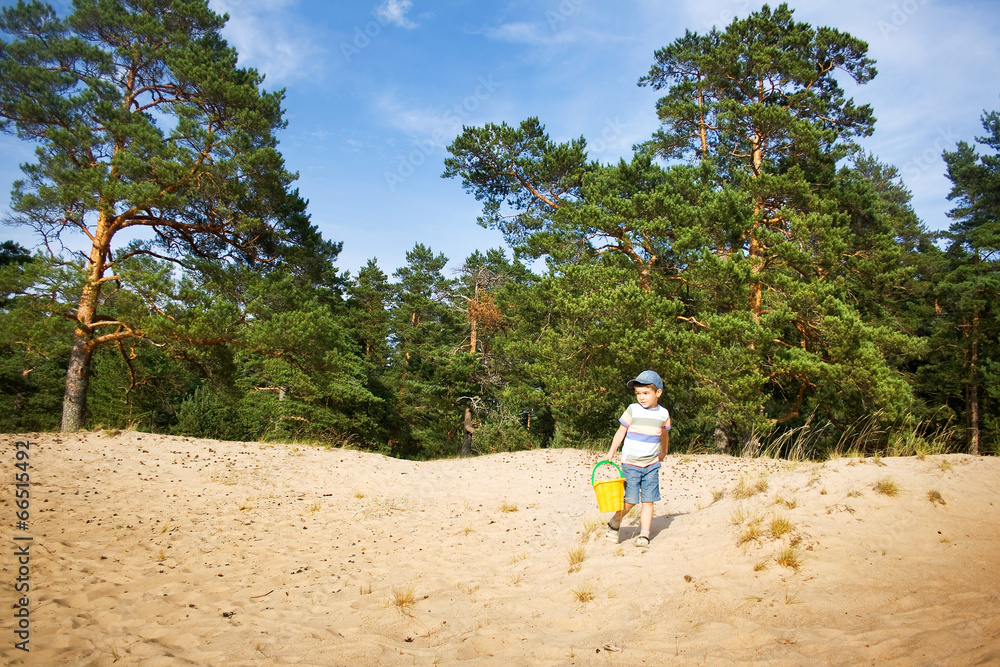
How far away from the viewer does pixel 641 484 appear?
531cm

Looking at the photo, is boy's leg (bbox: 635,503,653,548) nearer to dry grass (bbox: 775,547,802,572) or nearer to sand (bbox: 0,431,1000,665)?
sand (bbox: 0,431,1000,665)

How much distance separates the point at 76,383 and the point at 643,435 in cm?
1457

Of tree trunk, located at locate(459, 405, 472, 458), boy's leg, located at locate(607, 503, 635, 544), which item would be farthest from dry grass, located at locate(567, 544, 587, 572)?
tree trunk, located at locate(459, 405, 472, 458)

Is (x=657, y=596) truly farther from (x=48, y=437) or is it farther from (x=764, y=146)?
(x=764, y=146)

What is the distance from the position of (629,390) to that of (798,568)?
41.4ft

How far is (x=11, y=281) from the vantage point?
1183 centimetres

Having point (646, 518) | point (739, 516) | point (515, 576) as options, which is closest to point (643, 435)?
point (646, 518)

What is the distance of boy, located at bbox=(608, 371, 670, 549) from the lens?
522cm

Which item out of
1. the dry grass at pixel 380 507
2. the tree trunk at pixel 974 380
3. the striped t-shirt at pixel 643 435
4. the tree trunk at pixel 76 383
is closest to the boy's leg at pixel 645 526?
the striped t-shirt at pixel 643 435

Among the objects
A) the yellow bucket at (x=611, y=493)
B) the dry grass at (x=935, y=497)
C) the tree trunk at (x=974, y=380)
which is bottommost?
the yellow bucket at (x=611, y=493)

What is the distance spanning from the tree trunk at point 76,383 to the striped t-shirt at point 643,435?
14050 millimetres

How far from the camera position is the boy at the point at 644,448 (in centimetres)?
522

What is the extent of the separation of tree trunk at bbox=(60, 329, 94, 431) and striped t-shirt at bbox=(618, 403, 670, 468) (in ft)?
46.1

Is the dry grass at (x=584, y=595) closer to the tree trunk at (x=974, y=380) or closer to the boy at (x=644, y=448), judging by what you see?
the boy at (x=644, y=448)
